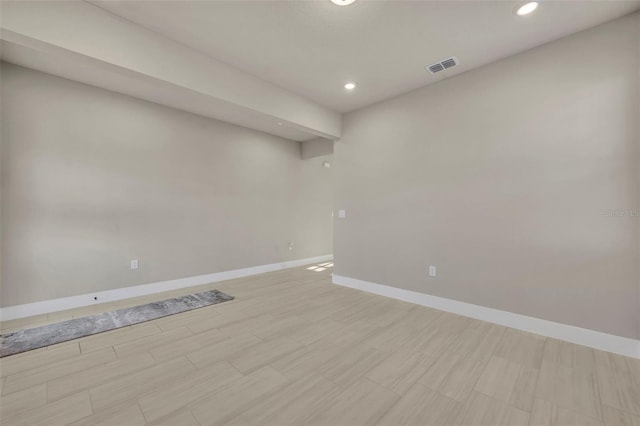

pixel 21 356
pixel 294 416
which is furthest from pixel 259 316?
pixel 21 356

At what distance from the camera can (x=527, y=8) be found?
2.03 metres

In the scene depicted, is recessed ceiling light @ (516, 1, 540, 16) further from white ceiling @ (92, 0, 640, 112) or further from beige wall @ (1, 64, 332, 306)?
beige wall @ (1, 64, 332, 306)

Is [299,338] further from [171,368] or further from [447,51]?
[447,51]

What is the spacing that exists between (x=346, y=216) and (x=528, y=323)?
2.54 m

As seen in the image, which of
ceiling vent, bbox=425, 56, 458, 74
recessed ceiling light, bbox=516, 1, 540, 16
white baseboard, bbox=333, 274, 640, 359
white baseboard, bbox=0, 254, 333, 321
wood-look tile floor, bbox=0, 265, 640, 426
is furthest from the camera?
white baseboard, bbox=0, 254, 333, 321

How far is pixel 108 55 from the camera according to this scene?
2.13 m

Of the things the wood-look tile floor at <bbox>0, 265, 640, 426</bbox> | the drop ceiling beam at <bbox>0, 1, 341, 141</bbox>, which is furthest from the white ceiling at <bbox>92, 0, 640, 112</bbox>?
the wood-look tile floor at <bbox>0, 265, 640, 426</bbox>

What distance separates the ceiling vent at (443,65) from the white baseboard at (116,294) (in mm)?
4154

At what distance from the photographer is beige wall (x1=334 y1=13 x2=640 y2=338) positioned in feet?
7.14

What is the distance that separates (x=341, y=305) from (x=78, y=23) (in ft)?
11.9

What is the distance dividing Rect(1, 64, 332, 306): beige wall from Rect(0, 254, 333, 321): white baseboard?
73 mm

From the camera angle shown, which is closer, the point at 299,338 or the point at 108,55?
the point at 108,55

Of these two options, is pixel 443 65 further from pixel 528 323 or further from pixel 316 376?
pixel 316 376

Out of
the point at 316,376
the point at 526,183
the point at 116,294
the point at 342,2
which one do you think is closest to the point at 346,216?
the point at 526,183
